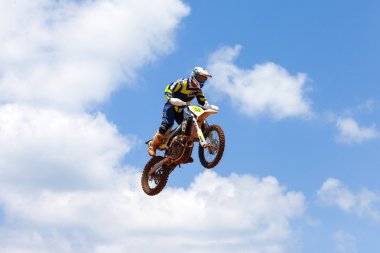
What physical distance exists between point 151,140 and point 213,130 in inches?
142

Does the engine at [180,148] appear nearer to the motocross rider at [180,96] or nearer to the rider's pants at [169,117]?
the motocross rider at [180,96]

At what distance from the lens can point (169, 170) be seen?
2844 cm

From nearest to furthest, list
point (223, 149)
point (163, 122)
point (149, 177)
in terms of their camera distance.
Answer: point (223, 149) < point (163, 122) < point (149, 177)

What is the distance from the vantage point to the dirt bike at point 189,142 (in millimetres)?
26094

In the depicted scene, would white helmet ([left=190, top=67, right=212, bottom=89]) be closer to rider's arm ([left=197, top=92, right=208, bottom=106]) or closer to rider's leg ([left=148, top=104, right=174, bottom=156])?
rider's arm ([left=197, top=92, right=208, bottom=106])

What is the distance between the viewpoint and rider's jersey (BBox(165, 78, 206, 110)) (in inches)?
1068

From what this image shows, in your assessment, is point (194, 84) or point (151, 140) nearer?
point (194, 84)

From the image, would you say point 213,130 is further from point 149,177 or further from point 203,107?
point 149,177

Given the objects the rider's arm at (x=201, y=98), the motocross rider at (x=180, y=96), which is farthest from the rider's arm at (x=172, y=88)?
the rider's arm at (x=201, y=98)

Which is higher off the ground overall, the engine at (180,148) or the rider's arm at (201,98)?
the rider's arm at (201,98)

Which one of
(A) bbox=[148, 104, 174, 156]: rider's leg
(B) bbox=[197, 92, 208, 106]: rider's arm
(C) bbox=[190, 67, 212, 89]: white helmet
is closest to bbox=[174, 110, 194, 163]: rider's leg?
(A) bbox=[148, 104, 174, 156]: rider's leg

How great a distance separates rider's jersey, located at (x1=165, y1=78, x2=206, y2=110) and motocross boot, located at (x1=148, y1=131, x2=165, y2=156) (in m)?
1.89

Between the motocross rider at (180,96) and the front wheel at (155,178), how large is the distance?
4.45 ft

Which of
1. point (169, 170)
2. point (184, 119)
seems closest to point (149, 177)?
point (169, 170)
